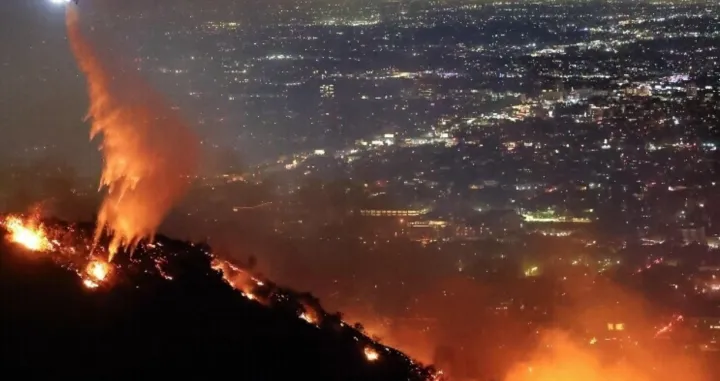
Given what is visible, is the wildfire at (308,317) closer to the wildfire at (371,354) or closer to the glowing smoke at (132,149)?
the wildfire at (371,354)

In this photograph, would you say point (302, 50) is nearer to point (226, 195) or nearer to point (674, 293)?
point (226, 195)

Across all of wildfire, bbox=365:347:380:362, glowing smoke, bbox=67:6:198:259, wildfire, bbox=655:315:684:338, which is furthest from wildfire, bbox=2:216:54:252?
wildfire, bbox=655:315:684:338

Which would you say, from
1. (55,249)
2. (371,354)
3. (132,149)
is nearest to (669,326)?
(371,354)

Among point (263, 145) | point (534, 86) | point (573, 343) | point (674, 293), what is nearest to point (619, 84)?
point (534, 86)

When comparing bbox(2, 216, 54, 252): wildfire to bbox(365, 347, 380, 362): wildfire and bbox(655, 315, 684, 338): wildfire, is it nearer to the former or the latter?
bbox(365, 347, 380, 362): wildfire

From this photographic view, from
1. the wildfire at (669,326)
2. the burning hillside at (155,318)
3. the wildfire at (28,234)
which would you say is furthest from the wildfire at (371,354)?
the wildfire at (669,326)

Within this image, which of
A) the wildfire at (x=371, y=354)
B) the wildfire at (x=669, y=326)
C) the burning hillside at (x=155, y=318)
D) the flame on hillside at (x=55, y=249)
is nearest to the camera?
the burning hillside at (x=155, y=318)
